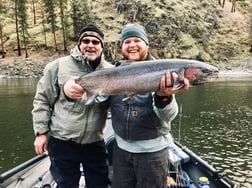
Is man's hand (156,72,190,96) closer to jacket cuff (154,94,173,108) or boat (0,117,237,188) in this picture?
jacket cuff (154,94,173,108)

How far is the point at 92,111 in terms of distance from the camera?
468cm

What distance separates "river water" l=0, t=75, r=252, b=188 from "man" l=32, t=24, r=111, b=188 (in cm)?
863

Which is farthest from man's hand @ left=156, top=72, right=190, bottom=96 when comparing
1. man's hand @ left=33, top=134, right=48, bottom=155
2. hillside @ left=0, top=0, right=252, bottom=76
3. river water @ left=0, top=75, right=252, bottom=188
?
hillside @ left=0, top=0, right=252, bottom=76

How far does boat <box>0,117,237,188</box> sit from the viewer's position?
6.60 metres

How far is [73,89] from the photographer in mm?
4301

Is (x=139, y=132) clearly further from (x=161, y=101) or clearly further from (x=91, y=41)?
(x=91, y=41)

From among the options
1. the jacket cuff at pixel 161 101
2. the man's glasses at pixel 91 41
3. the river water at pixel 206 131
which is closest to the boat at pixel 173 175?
the man's glasses at pixel 91 41

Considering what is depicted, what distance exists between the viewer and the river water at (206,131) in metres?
13.8

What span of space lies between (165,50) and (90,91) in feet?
193

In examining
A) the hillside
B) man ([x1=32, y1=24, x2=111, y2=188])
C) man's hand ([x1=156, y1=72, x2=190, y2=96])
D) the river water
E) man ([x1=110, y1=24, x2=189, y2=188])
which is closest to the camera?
man's hand ([x1=156, y1=72, x2=190, y2=96])

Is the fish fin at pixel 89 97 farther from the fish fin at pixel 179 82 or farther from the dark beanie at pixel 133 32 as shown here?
the fish fin at pixel 179 82

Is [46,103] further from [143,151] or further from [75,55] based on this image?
[143,151]

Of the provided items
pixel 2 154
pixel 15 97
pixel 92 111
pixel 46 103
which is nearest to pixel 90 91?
pixel 92 111

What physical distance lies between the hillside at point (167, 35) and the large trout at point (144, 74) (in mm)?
51299
